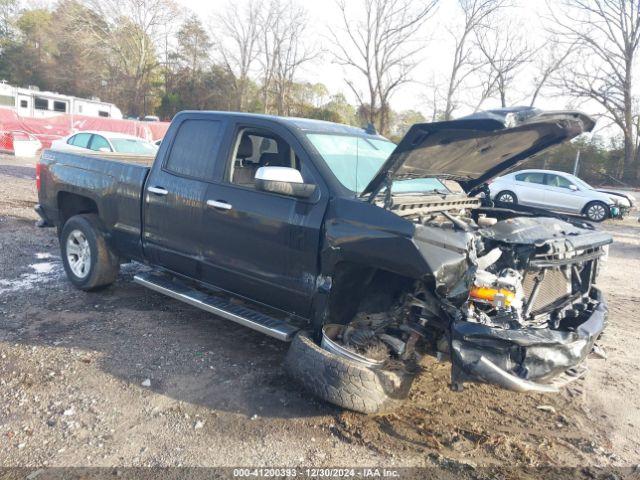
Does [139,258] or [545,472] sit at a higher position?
[139,258]

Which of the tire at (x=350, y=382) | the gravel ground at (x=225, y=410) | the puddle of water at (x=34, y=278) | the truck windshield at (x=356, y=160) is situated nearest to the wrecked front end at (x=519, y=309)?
the tire at (x=350, y=382)

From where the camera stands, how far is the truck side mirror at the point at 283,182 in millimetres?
3486

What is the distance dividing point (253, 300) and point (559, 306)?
92.4 inches

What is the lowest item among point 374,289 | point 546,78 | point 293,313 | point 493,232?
point 293,313

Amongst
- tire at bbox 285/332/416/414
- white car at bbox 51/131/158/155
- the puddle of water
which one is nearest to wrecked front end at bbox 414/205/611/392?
tire at bbox 285/332/416/414

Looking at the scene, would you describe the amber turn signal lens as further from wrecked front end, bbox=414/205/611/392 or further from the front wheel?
the front wheel

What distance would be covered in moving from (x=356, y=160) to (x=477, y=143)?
949mm

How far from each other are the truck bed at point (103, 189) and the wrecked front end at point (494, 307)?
252 centimetres

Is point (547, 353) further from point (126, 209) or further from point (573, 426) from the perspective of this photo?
point (126, 209)

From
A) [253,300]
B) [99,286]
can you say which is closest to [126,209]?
[99,286]

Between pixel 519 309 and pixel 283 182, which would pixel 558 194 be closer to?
pixel 519 309

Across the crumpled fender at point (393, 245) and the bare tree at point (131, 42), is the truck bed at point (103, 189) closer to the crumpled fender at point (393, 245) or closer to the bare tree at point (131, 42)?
the crumpled fender at point (393, 245)

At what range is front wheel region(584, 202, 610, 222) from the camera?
16.2 metres

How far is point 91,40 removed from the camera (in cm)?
3981
